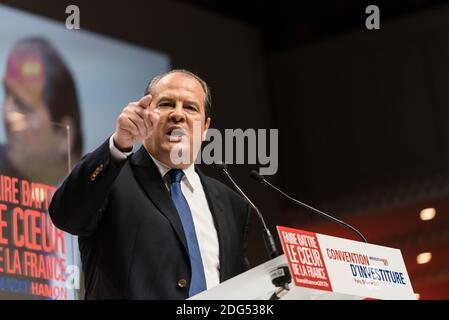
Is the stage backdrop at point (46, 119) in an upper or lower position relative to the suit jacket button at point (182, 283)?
upper

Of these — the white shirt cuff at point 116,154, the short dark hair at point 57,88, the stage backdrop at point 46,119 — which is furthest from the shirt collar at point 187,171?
the short dark hair at point 57,88

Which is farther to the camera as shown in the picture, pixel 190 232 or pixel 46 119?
pixel 46 119

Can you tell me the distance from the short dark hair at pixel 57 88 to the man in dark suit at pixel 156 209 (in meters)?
2.42

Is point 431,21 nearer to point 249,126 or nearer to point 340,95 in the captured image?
point 340,95

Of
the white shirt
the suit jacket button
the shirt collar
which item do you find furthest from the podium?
the shirt collar

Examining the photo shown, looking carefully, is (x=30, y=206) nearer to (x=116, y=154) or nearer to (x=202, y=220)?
(x=202, y=220)

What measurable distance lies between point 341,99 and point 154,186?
198 inches

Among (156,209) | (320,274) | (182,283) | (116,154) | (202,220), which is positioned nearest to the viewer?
(320,274)

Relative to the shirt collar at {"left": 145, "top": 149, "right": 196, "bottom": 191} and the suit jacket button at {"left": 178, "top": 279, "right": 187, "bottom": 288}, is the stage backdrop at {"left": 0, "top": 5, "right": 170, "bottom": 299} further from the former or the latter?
the suit jacket button at {"left": 178, "top": 279, "right": 187, "bottom": 288}

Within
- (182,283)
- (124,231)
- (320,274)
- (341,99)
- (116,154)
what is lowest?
(320,274)

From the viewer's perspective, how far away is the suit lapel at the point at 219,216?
2904 mm

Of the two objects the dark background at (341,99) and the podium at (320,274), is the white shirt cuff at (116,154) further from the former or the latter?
the dark background at (341,99)

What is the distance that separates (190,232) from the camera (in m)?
2.88

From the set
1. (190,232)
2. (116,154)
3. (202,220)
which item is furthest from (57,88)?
(116,154)
